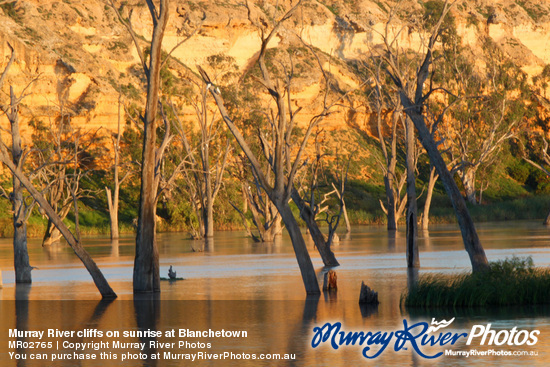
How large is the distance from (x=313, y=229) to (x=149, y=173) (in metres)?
6.61

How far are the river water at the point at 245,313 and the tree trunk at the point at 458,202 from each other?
1973 millimetres

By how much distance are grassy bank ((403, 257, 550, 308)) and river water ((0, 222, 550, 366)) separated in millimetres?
424

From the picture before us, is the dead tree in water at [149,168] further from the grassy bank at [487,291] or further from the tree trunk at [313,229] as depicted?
the grassy bank at [487,291]

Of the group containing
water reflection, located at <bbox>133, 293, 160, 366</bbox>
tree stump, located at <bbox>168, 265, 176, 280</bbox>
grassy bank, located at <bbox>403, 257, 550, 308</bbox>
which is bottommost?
tree stump, located at <bbox>168, 265, 176, 280</bbox>

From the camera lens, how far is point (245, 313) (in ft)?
53.9

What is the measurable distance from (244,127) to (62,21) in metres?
21.6

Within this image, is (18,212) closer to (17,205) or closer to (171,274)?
(17,205)

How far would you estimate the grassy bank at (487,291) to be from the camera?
16062 millimetres

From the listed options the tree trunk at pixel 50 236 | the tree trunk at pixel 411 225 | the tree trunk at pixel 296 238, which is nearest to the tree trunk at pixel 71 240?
the tree trunk at pixel 296 238

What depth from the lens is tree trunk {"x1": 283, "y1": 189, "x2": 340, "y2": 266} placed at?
2309cm

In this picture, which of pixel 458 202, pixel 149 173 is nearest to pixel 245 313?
pixel 149 173

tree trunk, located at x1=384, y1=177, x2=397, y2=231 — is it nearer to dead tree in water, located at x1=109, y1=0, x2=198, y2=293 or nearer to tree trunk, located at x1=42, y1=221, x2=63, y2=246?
tree trunk, located at x1=42, y1=221, x2=63, y2=246

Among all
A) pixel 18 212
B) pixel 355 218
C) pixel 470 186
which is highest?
pixel 18 212

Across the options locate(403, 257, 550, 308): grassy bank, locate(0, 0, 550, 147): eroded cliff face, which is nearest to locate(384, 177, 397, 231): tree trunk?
locate(0, 0, 550, 147): eroded cliff face
